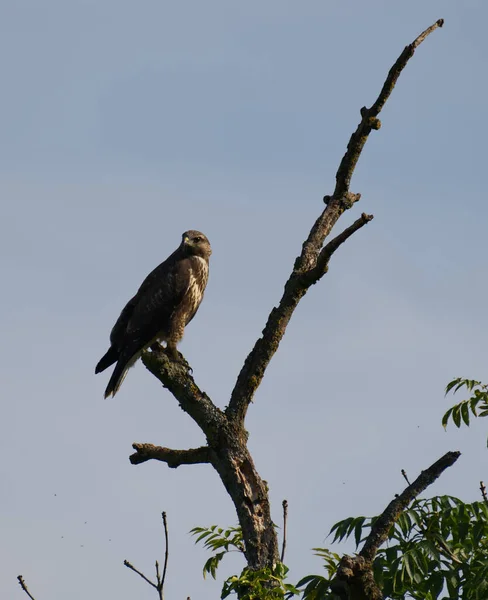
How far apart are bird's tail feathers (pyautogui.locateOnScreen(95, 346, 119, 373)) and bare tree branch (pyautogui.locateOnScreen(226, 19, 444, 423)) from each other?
3765mm

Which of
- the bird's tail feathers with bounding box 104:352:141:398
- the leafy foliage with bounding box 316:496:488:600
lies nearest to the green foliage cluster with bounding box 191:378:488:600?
A: the leafy foliage with bounding box 316:496:488:600

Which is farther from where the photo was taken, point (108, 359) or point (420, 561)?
point (108, 359)

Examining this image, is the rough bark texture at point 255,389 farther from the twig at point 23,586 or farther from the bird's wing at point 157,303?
the bird's wing at point 157,303

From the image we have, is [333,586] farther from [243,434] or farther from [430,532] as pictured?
[243,434]

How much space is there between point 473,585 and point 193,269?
6.04 metres

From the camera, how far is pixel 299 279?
5.62 meters

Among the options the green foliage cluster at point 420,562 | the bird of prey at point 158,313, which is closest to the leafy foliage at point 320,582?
the green foliage cluster at point 420,562

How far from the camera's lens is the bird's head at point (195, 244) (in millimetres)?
10115

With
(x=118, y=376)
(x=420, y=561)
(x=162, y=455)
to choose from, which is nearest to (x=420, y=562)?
(x=420, y=561)

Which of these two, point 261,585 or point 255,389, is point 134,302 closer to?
point 255,389

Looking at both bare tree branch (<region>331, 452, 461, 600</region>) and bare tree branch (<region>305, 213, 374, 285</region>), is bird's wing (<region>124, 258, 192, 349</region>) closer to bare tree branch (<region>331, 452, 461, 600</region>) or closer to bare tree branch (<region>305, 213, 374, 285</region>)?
bare tree branch (<region>305, 213, 374, 285</region>)

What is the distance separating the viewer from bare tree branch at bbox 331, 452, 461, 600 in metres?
4.14

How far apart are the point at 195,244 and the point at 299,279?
4661 mm

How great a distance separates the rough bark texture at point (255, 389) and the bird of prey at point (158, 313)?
2.81 metres
